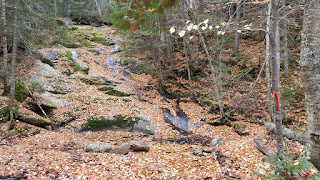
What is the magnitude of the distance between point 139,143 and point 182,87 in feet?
31.0

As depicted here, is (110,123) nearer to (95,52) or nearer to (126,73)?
(126,73)

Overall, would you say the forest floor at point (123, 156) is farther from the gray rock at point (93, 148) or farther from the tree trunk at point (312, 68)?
the tree trunk at point (312, 68)

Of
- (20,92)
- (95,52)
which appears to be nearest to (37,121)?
(20,92)

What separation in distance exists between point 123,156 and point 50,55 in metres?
13.7

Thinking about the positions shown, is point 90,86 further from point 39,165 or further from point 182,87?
point 39,165

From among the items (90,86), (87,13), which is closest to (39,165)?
(90,86)

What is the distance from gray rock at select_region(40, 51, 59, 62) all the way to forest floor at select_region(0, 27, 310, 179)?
3069 mm

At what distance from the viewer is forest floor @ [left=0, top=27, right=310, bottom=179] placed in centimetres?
457

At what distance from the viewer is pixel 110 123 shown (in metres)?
9.62

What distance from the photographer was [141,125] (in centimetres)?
975

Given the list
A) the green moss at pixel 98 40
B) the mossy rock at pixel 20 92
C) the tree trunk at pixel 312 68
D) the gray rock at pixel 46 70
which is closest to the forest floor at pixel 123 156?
the gray rock at pixel 46 70

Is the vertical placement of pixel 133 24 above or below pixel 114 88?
above

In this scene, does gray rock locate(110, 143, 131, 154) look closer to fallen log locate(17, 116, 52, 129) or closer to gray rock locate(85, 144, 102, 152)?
gray rock locate(85, 144, 102, 152)

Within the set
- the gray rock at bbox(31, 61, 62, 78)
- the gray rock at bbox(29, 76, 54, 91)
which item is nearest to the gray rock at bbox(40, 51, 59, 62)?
the gray rock at bbox(31, 61, 62, 78)
